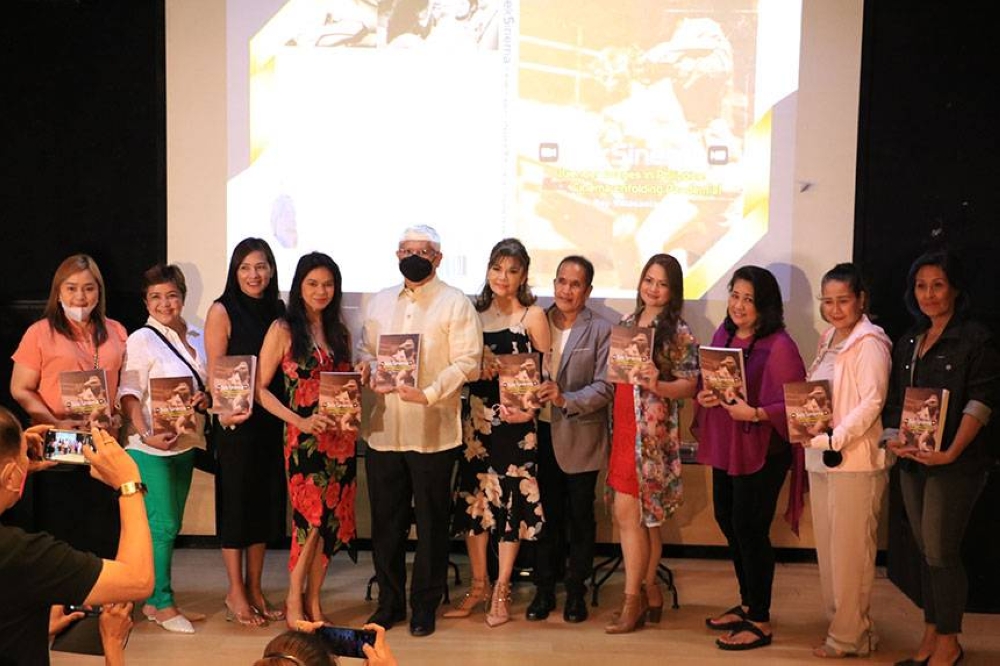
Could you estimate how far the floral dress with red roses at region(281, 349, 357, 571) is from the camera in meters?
4.32

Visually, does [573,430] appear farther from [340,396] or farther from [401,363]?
[340,396]

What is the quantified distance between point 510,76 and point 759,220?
1489mm

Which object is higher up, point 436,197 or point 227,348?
point 436,197

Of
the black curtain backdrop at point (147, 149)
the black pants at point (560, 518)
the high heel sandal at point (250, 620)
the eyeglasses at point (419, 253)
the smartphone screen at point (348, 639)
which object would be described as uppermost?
the black curtain backdrop at point (147, 149)

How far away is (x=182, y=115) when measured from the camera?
18.4 ft

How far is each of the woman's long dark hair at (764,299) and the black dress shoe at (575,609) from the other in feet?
4.51

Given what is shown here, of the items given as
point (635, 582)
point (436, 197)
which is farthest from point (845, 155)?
point (635, 582)

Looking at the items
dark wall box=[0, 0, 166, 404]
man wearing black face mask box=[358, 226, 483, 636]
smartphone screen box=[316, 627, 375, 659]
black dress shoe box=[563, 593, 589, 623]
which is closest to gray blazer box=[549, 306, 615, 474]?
man wearing black face mask box=[358, 226, 483, 636]

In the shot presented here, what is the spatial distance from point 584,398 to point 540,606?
3.14ft

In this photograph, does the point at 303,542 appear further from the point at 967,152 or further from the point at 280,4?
the point at 967,152

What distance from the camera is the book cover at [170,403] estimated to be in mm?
4176

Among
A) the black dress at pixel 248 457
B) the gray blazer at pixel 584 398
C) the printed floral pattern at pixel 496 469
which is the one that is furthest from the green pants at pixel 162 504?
the gray blazer at pixel 584 398

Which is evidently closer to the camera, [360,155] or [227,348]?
[227,348]

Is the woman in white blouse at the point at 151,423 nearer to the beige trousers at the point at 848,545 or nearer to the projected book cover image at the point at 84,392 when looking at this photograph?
the projected book cover image at the point at 84,392
